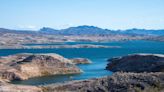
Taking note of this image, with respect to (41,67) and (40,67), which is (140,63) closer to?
(41,67)

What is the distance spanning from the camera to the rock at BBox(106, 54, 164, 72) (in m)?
67.6

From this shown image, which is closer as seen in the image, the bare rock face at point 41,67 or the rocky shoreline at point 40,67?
the rocky shoreline at point 40,67

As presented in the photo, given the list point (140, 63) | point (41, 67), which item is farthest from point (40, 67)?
point (140, 63)

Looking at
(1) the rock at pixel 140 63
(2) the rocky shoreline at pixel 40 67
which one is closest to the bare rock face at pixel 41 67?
(2) the rocky shoreline at pixel 40 67

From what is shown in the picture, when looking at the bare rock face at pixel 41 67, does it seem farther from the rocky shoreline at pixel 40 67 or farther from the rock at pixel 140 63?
the rock at pixel 140 63

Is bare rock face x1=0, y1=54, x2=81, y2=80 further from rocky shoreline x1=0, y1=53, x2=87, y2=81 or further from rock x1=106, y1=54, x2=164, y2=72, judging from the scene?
rock x1=106, y1=54, x2=164, y2=72

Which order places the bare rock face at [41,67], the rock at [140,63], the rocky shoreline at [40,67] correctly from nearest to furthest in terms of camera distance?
the rocky shoreline at [40,67] < the bare rock face at [41,67] < the rock at [140,63]

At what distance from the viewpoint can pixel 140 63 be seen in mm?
72125

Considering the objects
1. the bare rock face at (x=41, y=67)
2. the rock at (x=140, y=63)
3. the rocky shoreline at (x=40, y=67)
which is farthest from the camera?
the rock at (x=140, y=63)

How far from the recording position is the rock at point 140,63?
67.6 meters

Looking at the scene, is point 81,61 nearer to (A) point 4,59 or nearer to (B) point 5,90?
(A) point 4,59

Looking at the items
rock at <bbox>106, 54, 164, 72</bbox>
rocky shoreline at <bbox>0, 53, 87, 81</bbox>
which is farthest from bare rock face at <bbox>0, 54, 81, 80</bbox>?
rock at <bbox>106, 54, 164, 72</bbox>

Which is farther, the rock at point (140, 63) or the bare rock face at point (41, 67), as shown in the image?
the rock at point (140, 63)

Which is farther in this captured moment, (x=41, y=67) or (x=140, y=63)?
(x=140, y=63)
